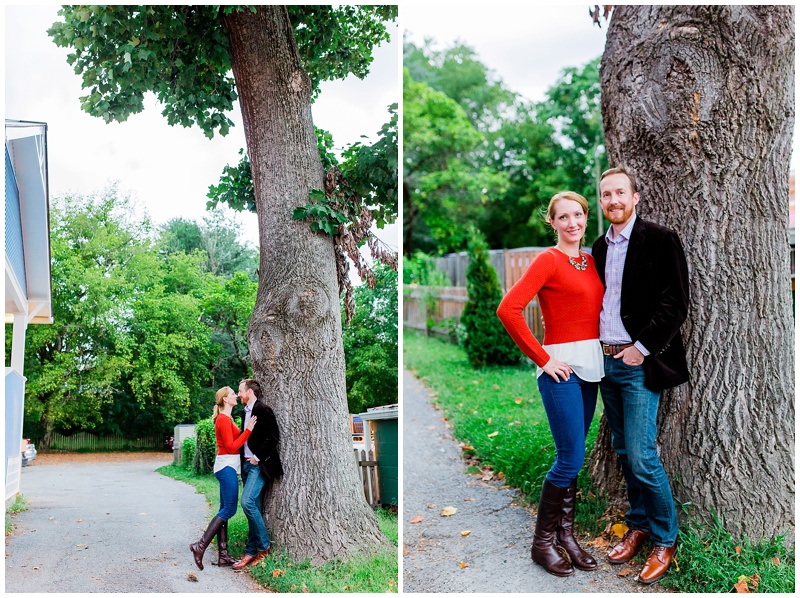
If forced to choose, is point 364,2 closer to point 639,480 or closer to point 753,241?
point 753,241

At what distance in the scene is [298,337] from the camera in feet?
10.6

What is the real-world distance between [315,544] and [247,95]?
2306 millimetres

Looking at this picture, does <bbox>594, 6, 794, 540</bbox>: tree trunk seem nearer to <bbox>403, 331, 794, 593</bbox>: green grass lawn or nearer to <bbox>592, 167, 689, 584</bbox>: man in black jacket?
<bbox>403, 331, 794, 593</bbox>: green grass lawn

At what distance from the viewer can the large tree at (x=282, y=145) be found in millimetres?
3215

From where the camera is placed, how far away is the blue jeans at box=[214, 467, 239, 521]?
315 cm

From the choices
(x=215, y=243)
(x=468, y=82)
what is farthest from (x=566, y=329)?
(x=468, y=82)

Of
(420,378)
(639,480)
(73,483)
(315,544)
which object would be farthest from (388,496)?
(420,378)

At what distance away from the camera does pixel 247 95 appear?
343 cm

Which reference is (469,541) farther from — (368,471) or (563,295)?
(563,295)

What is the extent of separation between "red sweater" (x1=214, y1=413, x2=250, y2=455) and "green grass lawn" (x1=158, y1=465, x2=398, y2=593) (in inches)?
6.3

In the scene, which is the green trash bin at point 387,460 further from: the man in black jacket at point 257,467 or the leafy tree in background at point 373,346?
the man in black jacket at point 257,467

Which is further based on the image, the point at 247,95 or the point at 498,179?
the point at 498,179

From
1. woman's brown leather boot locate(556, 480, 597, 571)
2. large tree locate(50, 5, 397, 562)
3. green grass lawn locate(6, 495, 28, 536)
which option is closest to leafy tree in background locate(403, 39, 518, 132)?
large tree locate(50, 5, 397, 562)

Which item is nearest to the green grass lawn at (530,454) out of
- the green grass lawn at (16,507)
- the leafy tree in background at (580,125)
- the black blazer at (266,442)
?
the black blazer at (266,442)
